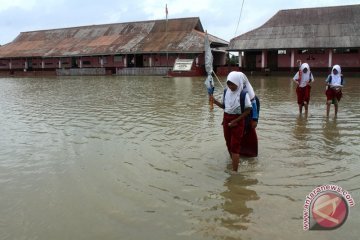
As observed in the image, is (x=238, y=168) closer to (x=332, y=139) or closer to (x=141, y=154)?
(x=141, y=154)

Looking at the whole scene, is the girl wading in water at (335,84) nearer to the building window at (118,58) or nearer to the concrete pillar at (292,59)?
the concrete pillar at (292,59)

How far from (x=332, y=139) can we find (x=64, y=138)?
213 inches

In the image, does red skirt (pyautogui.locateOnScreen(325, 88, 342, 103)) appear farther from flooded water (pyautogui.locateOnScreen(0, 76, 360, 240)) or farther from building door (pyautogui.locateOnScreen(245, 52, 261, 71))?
building door (pyautogui.locateOnScreen(245, 52, 261, 71))

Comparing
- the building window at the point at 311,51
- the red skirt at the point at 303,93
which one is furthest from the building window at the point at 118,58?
the red skirt at the point at 303,93

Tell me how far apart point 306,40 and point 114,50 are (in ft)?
61.3

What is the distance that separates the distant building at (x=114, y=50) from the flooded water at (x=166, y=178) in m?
23.2

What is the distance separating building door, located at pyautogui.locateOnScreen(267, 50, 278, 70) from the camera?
30194 mm

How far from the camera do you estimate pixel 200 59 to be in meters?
34.0

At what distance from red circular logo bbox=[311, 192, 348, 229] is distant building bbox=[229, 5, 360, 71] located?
2499 cm

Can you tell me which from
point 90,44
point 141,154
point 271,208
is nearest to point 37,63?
point 90,44

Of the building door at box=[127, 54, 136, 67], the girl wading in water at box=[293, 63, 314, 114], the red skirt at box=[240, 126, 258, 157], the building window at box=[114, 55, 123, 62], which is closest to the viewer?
the red skirt at box=[240, 126, 258, 157]

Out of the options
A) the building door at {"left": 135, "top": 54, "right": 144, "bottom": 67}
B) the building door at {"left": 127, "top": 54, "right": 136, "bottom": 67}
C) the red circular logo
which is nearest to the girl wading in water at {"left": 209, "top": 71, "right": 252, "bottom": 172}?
the red circular logo

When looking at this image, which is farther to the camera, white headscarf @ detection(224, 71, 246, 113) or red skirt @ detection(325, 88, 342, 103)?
red skirt @ detection(325, 88, 342, 103)

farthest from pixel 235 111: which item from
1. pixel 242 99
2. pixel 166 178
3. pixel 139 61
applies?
pixel 139 61
